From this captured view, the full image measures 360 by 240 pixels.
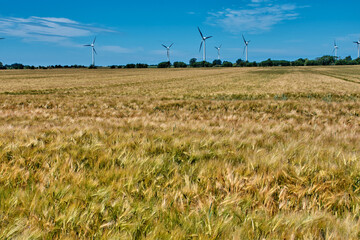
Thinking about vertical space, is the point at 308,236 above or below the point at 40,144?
below

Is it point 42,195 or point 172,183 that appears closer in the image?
point 42,195

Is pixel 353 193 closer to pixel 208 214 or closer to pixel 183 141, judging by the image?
pixel 208 214

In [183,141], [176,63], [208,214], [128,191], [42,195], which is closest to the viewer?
[208,214]

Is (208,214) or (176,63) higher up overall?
(176,63)

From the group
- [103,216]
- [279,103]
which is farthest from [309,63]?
[103,216]

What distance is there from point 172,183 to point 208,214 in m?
0.64

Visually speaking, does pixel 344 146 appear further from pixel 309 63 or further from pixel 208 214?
pixel 309 63

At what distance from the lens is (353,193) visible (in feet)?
6.90

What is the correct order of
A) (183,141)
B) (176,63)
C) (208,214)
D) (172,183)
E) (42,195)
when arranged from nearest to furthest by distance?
(208,214) → (42,195) → (172,183) → (183,141) → (176,63)

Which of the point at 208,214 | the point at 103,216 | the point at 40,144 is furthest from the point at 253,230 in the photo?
the point at 40,144

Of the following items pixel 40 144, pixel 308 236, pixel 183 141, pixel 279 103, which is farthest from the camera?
pixel 279 103

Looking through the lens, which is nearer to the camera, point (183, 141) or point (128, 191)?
point (128, 191)

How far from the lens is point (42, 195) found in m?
1.90

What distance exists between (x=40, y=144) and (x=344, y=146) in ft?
14.9
